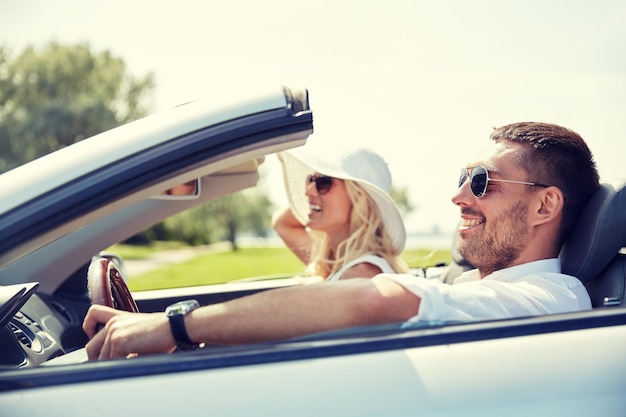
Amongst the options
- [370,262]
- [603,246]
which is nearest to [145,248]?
[370,262]

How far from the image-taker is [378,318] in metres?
1.69

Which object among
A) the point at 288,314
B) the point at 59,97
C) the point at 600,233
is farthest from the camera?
the point at 59,97

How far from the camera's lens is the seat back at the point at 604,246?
2.25 metres

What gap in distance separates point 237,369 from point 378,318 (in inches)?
16.0

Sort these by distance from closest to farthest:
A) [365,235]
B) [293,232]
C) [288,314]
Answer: [288,314]
[365,235]
[293,232]

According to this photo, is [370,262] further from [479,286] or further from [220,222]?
[220,222]

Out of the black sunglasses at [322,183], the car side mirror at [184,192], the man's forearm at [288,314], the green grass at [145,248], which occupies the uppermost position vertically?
the car side mirror at [184,192]

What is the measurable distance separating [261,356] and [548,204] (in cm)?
137

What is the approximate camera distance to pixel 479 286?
193cm

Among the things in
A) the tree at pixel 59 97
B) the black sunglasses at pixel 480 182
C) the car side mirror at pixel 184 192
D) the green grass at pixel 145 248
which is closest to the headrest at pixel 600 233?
the black sunglasses at pixel 480 182

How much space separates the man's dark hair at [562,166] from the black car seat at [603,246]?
0.06 m

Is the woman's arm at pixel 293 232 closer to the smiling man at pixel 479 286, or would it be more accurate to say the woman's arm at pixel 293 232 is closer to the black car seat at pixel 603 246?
the smiling man at pixel 479 286

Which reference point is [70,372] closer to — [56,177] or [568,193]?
[56,177]

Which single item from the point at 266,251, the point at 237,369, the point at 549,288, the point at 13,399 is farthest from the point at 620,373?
the point at 266,251
